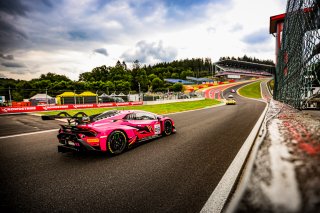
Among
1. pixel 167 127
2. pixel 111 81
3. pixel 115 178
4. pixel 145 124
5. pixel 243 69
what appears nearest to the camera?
pixel 115 178

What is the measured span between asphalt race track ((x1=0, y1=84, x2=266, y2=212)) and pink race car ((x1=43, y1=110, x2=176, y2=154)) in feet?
0.95

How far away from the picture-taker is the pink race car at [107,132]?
14.9 feet

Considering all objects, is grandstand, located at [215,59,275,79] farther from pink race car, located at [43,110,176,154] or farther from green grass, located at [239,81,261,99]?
pink race car, located at [43,110,176,154]

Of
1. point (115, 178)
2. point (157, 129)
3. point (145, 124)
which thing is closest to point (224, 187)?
point (115, 178)

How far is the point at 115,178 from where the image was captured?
3383 millimetres

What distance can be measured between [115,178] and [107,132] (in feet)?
5.08

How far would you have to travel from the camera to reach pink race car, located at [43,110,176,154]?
4531mm

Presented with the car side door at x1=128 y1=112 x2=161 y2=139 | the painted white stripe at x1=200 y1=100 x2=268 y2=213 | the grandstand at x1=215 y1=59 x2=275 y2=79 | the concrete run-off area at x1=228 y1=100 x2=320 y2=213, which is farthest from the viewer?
the grandstand at x1=215 y1=59 x2=275 y2=79

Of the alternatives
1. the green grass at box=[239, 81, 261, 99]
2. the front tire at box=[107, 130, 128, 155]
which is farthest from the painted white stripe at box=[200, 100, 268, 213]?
the green grass at box=[239, 81, 261, 99]

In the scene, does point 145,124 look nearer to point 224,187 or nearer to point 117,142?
point 117,142

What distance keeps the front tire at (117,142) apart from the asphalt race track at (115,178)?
0.22 metres

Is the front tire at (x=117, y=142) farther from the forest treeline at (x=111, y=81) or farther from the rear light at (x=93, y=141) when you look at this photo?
the forest treeline at (x=111, y=81)

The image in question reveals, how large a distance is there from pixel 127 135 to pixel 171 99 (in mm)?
29062

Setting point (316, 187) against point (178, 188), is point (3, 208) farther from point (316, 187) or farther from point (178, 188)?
point (316, 187)
